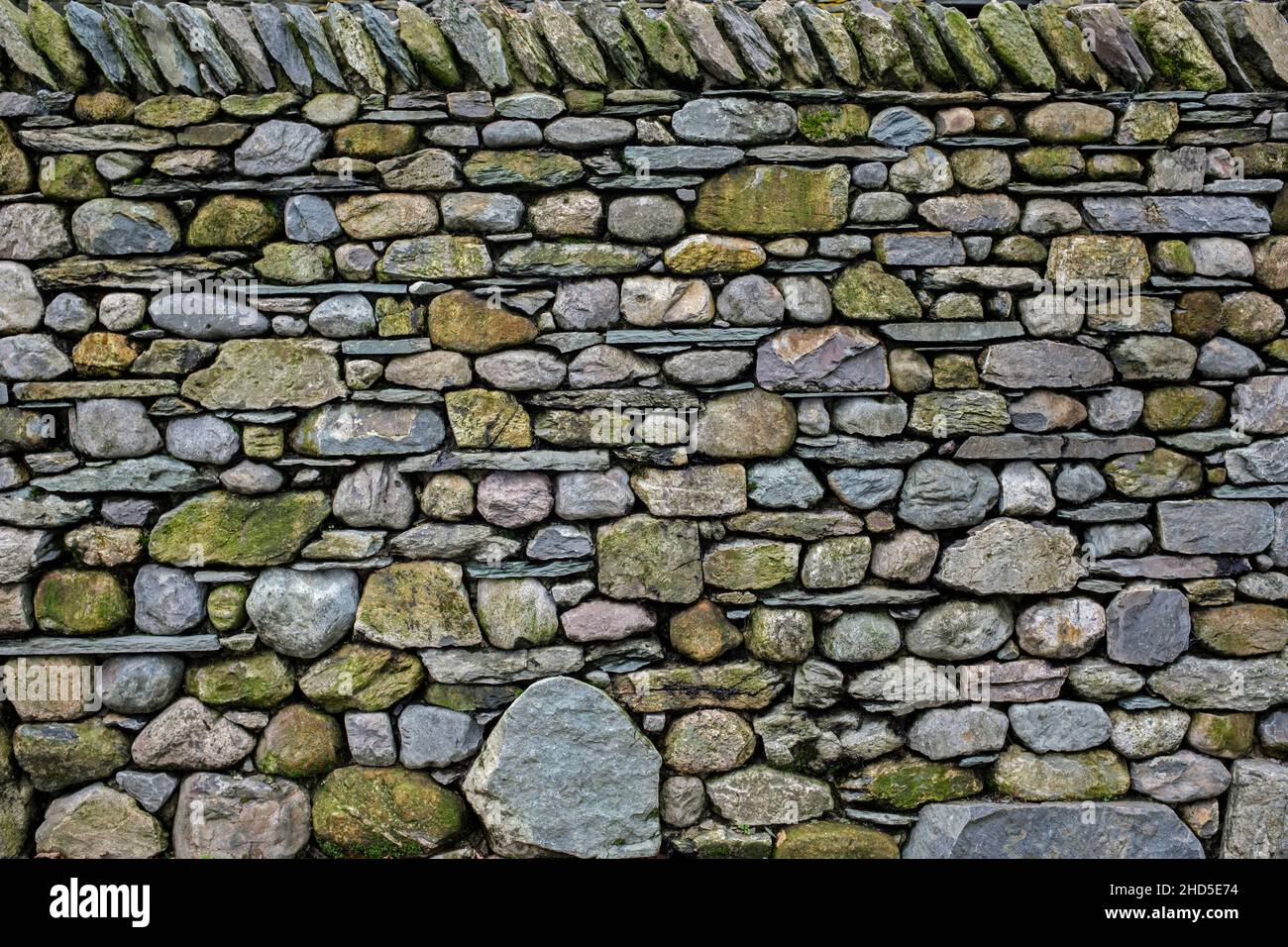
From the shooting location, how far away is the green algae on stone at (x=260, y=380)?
12.0 ft

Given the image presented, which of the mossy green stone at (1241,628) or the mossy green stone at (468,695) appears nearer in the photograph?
the mossy green stone at (468,695)

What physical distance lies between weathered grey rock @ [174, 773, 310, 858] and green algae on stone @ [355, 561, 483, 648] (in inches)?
29.4

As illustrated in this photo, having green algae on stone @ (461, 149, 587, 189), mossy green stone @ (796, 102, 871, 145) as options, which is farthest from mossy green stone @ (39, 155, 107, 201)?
mossy green stone @ (796, 102, 871, 145)

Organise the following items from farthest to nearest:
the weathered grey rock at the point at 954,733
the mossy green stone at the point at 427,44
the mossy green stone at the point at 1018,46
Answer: the weathered grey rock at the point at 954,733
the mossy green stone at the point at 1018,46
the mossy green stone at the point at 427,44

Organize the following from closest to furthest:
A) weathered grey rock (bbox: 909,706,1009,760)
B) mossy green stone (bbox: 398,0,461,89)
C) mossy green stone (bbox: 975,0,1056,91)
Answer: mossy green stone (bbox: 398,0,461,89), mossy green stone (bbox: 975,0,1056,91), weathered grey rock (bbox: 909,706,1009,760)

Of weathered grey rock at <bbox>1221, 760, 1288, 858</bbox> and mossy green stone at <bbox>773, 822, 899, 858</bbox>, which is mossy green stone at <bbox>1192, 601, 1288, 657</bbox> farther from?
mossy green stone at <bbox>773, 822, 899, 858</bbox>

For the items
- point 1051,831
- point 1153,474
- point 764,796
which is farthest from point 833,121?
point 1051,831

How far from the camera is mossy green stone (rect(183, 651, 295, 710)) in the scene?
146 inches

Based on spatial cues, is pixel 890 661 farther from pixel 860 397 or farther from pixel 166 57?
pixel 166 57

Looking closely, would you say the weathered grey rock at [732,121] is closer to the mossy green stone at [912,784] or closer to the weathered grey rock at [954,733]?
the weathered grey rock at [954,733]

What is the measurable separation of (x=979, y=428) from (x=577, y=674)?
190 centimetres

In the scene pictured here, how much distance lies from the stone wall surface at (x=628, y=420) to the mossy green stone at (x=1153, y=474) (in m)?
0.02

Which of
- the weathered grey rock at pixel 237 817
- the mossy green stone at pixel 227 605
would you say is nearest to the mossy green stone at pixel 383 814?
the weathered grey rock at pixel 237 817

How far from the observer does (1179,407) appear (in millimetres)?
3803
